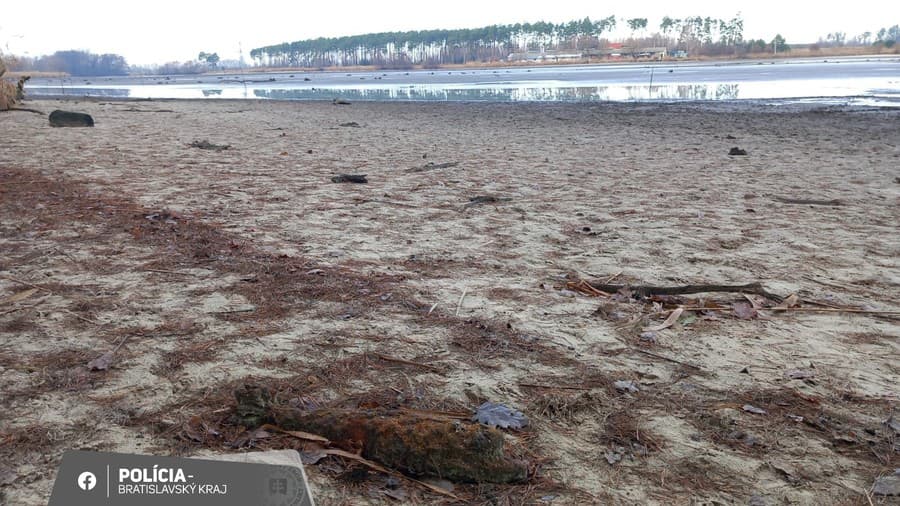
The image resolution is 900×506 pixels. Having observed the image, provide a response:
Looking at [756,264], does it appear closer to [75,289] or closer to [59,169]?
[75,289]

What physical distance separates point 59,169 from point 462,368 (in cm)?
815

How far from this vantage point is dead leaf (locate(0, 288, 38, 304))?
147 inches

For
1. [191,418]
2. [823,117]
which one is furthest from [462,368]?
[823,117]

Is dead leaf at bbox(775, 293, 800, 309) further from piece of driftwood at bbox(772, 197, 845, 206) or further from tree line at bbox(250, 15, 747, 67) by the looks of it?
tree line at bbox(250, 15, 747, 67)

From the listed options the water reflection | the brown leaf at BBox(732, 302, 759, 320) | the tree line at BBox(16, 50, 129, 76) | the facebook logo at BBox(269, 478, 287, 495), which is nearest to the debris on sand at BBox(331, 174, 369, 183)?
the brown leaf at BBox(732, 302, 759, 320)

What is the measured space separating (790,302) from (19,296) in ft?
15.7

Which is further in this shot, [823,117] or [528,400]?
[823,117]

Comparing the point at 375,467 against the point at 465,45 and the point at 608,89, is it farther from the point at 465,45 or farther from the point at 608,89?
the point at 465,45

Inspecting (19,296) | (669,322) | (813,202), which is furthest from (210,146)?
(669,322)

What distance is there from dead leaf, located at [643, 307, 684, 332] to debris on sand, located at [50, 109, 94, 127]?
15.8m

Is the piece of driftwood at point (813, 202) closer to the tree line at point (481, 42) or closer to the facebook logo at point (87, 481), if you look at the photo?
the facebook logo at point (87, 481)

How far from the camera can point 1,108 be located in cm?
1922

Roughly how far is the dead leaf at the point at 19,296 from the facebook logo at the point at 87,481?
3.24 meters

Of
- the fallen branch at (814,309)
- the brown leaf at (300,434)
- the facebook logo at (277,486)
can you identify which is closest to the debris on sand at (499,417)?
the brown leaf at (300,434)
